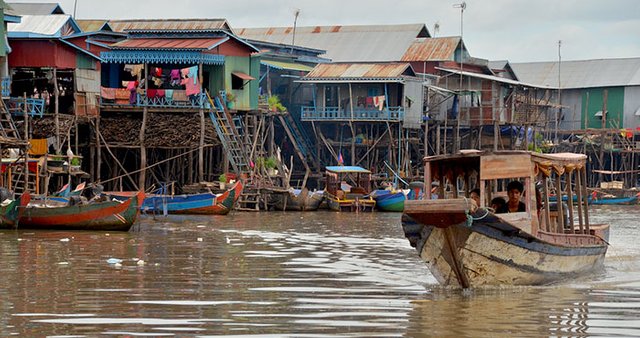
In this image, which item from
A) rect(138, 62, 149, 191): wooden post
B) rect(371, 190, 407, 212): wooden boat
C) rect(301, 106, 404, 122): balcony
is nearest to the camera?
rect(138, 62, 149, 191): wooden post

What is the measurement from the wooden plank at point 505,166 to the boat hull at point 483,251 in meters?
0.78

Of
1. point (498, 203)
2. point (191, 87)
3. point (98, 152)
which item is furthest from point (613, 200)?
point (498, 203)

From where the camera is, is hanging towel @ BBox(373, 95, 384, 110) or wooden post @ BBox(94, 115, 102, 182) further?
hanging towel @ BBox(373, 95, 384, 110)

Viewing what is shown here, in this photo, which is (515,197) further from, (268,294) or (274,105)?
(274,105)

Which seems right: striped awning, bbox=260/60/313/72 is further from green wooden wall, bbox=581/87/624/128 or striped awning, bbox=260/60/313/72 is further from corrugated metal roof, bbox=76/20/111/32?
green wooden wall, bbox=581/87/624/128

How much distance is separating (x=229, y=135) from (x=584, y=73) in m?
26.9

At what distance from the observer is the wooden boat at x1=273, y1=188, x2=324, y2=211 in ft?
124

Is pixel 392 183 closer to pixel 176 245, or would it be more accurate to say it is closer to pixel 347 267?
pixel 176 245

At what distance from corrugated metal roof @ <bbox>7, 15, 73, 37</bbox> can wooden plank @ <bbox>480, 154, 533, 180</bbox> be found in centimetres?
2117

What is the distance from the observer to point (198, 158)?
1478 inches

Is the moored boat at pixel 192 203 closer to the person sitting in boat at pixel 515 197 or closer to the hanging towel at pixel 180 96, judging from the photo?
the hanging towel at pixel 180 96

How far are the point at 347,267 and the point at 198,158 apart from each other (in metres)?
19.2

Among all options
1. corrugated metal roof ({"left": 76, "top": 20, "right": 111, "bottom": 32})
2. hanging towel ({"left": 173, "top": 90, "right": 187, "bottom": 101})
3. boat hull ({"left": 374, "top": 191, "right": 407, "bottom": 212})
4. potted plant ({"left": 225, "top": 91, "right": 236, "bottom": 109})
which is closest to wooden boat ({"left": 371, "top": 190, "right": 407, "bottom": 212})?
boat hull ({"left": 374, "top": 191, "right": 407, "bottom": 212})

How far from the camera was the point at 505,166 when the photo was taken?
15570 millimetres
